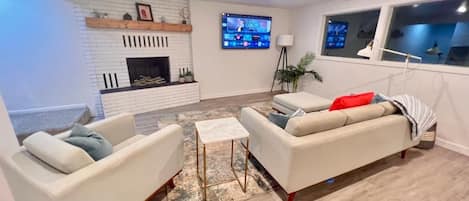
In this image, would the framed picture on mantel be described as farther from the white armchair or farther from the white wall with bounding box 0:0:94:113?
the white armchair

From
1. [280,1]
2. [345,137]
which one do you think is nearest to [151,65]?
[280,1]

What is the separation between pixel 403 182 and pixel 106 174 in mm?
2612

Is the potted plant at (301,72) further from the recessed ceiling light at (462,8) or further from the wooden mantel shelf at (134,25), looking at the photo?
the wooden mantel shelf at (134,25)

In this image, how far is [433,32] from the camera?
277 centimetres

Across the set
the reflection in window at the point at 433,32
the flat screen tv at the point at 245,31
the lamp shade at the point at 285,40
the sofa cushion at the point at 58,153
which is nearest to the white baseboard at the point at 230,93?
the flat screen tv at the point at 245,31

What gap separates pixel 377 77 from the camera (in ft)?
11.0

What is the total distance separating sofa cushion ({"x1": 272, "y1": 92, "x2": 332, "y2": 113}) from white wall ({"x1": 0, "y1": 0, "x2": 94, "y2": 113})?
136 inches

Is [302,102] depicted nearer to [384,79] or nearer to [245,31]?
[384,79]

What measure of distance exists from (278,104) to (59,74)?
12.3ft

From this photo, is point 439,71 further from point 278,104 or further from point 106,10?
point 106,10

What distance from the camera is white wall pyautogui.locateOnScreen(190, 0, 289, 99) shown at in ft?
13.7

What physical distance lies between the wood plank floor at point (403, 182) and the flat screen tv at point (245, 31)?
3.47m

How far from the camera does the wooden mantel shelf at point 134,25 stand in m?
3.18

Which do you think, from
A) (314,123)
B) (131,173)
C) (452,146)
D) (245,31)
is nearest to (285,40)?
(245,31)
